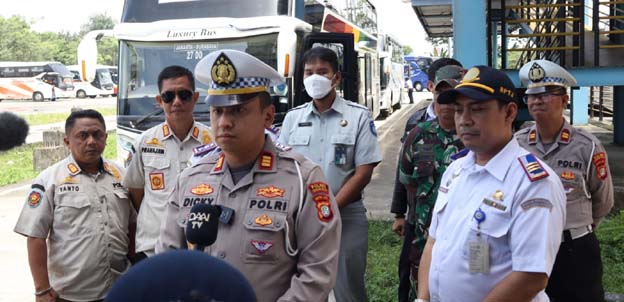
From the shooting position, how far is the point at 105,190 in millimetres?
3586

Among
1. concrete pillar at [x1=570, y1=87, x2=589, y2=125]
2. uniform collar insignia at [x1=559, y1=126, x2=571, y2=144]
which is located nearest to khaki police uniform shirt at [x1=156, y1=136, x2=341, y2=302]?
uniform collar insignia at [x1=559, y1=126, x2=571, y2=144]

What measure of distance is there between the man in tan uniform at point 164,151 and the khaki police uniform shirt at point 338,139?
2.52 ft

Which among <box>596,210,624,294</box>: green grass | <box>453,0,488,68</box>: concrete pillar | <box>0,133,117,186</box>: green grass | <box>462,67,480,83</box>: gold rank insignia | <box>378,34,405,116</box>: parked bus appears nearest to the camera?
<box>462,67,480,83</box>: gold rank insignia

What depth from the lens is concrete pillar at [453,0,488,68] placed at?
26.5 feet

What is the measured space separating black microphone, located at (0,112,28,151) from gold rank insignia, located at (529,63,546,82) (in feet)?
9.14

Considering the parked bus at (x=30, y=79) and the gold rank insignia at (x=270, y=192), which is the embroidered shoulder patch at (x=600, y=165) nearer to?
the gold rank insignia at (x=270, y=192)

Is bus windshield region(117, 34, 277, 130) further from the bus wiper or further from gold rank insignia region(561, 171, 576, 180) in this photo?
gold rank insignia region(561, 171, 576, 180)

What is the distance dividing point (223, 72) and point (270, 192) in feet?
1.48

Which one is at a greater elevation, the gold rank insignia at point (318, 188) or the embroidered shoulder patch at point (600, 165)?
the embroidered shoulder patch at point (600, 165)

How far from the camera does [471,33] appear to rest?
26.7 feet

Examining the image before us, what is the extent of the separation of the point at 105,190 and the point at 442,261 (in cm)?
191

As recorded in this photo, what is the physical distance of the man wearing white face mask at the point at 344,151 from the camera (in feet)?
14.0

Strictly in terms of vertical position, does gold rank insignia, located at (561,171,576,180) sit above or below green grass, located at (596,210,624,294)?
above

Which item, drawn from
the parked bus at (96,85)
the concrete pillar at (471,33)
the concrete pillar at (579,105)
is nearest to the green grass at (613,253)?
the concrete pillar at (471,33)
